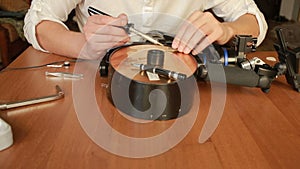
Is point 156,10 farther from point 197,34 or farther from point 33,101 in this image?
point 33,101

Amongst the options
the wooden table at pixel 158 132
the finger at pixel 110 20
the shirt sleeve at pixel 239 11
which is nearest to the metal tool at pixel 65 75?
the wooden table at pixel 158 132

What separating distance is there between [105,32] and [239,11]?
0.48 meters

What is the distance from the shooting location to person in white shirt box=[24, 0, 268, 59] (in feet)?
2.30

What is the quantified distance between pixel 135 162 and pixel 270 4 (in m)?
4.00

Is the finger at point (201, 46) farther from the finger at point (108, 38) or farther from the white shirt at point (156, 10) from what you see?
the white shirt at point (156, 10)

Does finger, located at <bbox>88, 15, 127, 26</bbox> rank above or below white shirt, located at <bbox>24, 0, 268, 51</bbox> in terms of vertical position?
above

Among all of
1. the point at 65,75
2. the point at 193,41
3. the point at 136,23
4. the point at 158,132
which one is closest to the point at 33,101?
the point at 65,75

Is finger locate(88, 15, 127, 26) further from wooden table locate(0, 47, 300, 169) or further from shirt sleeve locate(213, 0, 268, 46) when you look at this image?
shirt sleeve locate(213, 0, 268, 46)

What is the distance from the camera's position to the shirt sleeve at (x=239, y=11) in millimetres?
974

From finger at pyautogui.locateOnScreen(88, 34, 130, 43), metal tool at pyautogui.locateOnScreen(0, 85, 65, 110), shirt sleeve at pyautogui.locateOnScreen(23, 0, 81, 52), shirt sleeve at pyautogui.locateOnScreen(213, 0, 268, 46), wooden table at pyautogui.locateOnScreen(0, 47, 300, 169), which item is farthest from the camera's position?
shirt sleeve at pyautogui.locateOnScreen(213, 0, 268, 46)

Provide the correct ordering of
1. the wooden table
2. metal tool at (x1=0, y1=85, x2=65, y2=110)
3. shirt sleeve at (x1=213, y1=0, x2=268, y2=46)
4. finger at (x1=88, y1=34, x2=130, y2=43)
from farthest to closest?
shirt sleeve at (x1=213, y1=0, x2=268, y2=46), finger at (x1=88, y1=34, x2=130, y2=43), metal tool at (x1=0, y1=85, x2=65, y2=110), the wooden table

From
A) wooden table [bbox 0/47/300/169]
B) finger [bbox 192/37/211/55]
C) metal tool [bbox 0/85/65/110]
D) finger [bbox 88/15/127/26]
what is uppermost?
finger [bbox 88/15/127/26]

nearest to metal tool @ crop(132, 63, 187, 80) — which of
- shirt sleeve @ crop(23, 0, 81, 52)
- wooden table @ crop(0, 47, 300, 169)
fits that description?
wooden table @ crop(0, 47, 300, 169)

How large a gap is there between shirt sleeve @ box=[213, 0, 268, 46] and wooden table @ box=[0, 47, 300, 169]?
308mm
